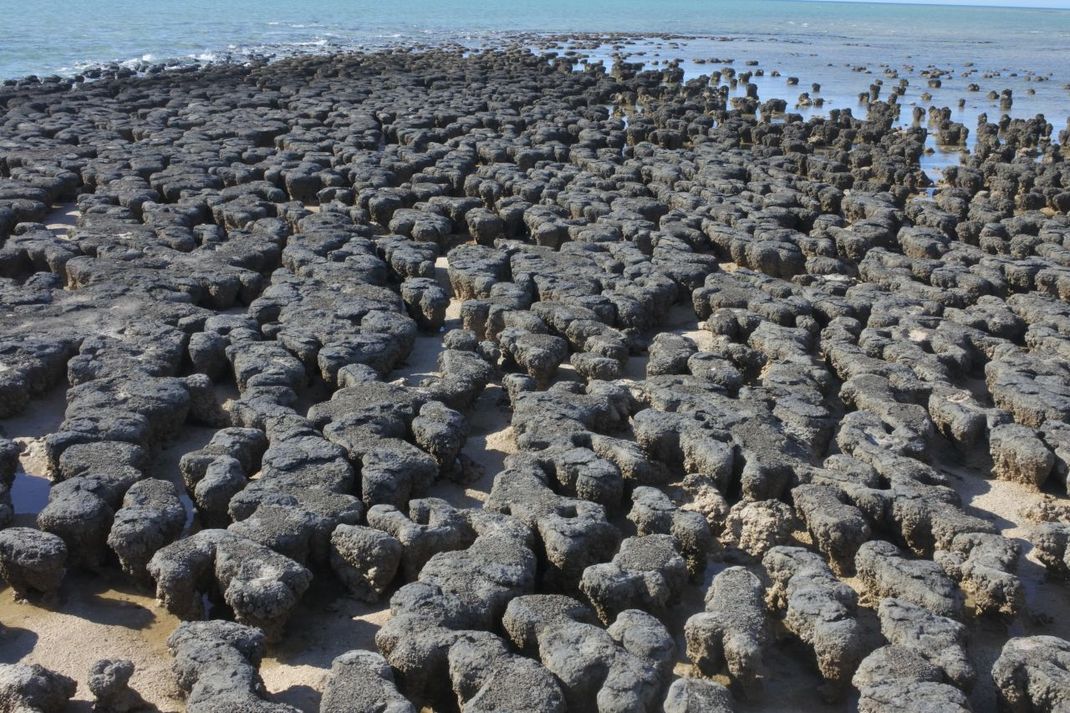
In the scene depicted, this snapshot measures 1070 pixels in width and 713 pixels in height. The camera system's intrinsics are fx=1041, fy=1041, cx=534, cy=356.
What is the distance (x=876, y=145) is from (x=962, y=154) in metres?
1.77

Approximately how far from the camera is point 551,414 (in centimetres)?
691

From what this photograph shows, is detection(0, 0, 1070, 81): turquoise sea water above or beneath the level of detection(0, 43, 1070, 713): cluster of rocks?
above

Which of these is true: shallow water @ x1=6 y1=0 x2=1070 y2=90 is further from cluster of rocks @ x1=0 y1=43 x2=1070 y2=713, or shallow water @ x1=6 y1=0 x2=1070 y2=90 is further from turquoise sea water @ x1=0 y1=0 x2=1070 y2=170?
cluster of rocks @ x1=0 y1=43 x2=1070 y2=713

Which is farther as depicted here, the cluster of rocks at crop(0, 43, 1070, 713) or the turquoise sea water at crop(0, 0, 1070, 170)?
the turquoise sea water at crop(0, 0, 1070, 170)

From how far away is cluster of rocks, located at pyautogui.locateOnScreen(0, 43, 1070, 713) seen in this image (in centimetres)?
473

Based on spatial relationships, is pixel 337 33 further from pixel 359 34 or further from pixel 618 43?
pixel 618 43

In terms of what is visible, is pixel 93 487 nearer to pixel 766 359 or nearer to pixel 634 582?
pixel 634 582

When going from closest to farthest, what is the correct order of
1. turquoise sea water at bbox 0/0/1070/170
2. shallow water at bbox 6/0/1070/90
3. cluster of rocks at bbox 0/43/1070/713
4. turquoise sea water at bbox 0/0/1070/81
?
cluster of rocks at bbox 0/43/1070/713 → turquoise sea water at bbox 0/0/1070/170 → shallow water at bbox 6/0/1070/90 → turquoise sea water at bbox 0/0/1070/81

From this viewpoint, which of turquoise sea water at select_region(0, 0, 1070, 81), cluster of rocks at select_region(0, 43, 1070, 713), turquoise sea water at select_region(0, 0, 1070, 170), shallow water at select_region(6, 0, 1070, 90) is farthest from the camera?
turquoise sea water at select_region(0, 0, 1070, 81)

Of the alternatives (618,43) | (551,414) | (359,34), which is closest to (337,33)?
(359,34)

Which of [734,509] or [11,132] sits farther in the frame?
[11,132]

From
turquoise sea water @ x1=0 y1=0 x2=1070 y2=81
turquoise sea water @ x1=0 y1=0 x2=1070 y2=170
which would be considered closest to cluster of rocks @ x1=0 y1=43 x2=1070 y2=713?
turquoise sea water @ x1=0 y1=0 x2=1070 y2=170

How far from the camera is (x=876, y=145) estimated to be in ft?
59.2

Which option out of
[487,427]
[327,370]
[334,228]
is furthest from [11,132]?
[487,427]
